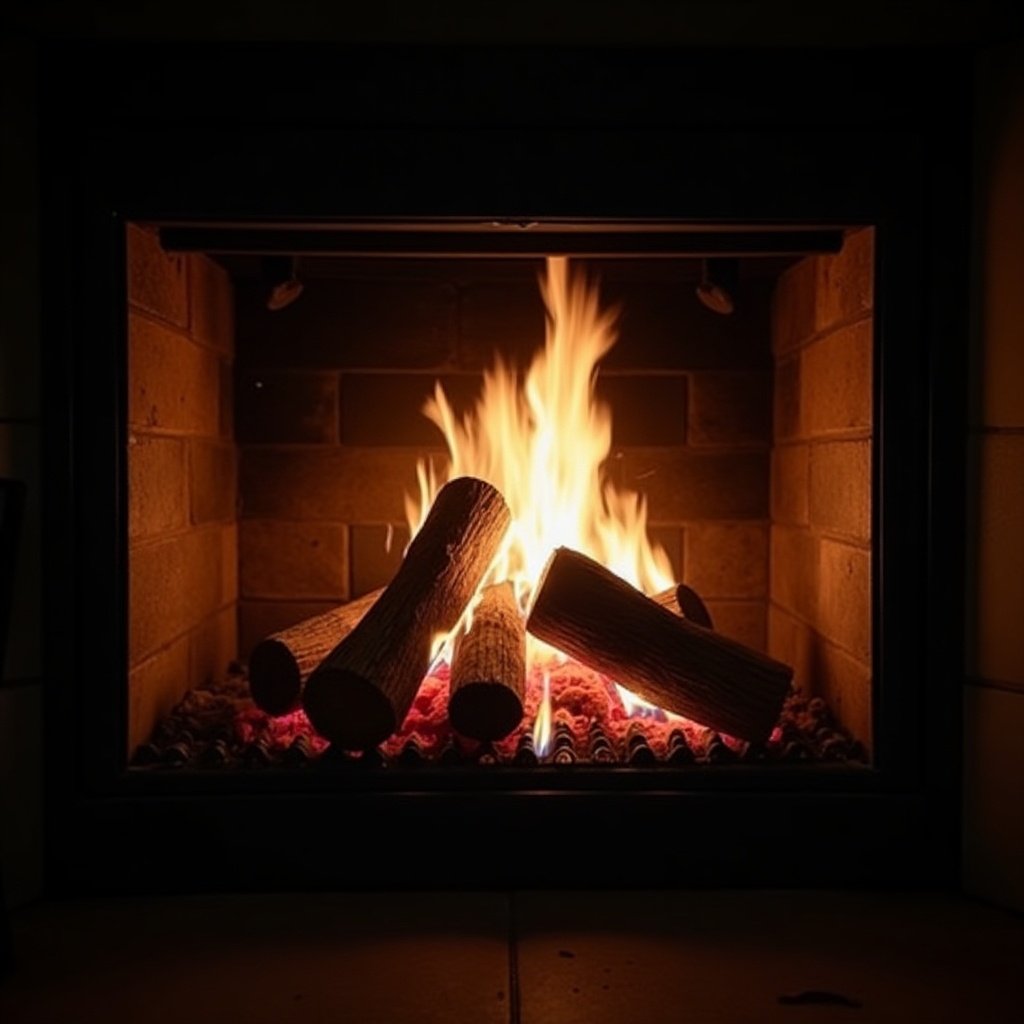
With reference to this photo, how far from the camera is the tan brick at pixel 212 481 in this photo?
191cm

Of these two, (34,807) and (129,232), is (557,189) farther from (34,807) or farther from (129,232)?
(34,807)

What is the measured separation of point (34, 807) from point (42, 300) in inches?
25.8

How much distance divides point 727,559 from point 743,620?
0.12 metres

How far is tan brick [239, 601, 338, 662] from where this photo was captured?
2.17 metres

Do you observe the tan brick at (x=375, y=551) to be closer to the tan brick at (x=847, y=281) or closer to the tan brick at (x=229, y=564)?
the tan brick at (x=229, y=564)

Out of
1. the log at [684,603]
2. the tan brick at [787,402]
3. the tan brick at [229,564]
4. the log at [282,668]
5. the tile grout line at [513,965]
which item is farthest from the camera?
the tan brick at [229,564]

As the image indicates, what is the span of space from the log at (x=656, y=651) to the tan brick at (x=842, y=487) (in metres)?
0.25

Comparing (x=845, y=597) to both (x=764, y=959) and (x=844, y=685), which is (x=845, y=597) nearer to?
(x=844, y=685)

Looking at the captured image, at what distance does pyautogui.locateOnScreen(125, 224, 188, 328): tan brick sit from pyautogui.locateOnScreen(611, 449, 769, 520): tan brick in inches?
33.3

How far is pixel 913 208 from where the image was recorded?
1.50 metres

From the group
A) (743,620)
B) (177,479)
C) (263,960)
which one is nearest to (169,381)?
(177,479)

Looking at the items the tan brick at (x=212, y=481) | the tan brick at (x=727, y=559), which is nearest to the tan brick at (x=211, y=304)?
the tan brick at (x=212, y=481)

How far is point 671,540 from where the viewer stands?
2152 mm

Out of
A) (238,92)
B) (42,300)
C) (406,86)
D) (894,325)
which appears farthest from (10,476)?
(894,325)
